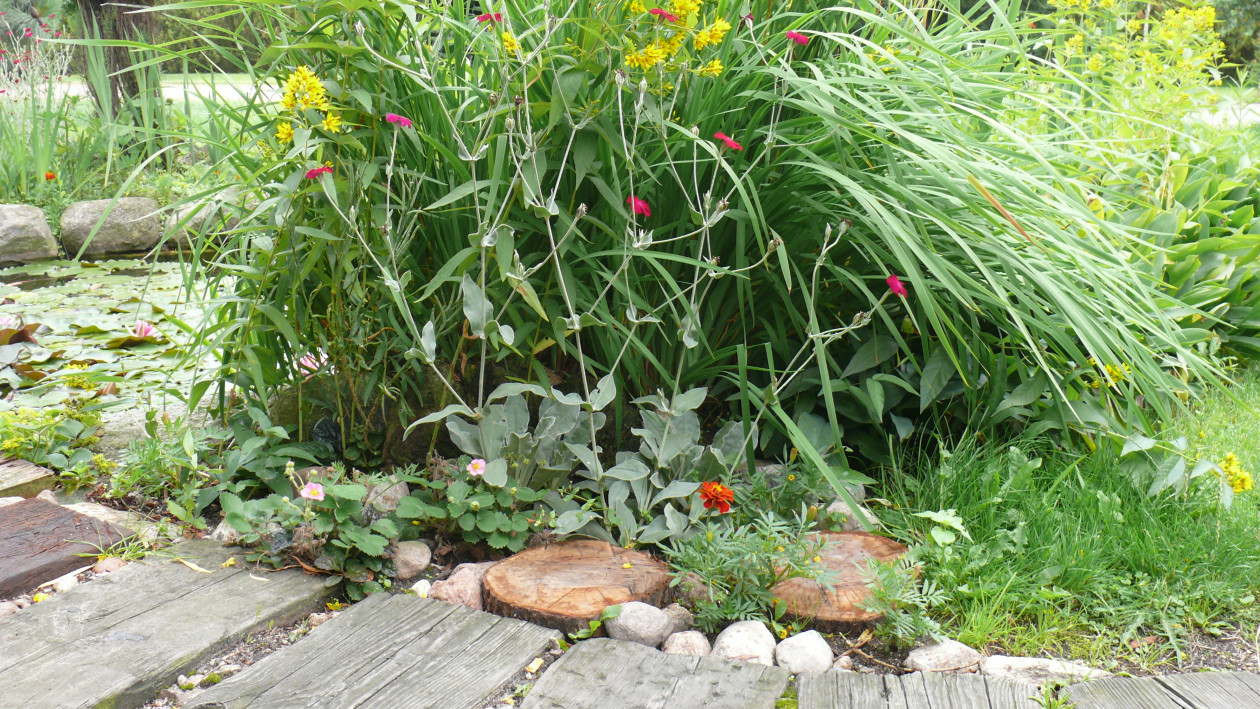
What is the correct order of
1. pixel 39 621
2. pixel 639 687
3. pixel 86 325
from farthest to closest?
1. pixel 86 325
2. pixel 39 621
3. pixel 639 687

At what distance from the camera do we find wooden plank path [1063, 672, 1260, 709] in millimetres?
1303

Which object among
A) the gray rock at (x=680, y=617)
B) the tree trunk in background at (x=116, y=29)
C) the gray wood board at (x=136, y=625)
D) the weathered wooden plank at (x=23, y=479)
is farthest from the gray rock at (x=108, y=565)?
the tree trunk in background at (x=116, y=29)

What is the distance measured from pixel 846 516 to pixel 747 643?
1.64 feet

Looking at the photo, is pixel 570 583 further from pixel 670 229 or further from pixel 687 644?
pixel 670 229

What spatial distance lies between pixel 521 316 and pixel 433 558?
541 mm

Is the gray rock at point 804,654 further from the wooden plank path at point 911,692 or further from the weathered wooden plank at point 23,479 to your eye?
the weathered wooden plank at point 23,479

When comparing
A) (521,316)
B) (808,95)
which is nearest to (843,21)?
(808,95)

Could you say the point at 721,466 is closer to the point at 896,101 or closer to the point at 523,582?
the point at 523,582

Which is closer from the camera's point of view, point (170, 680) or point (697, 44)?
point (170, 680)

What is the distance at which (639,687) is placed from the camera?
1.31 meters

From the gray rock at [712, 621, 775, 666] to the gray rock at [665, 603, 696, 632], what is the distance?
2.7 inches

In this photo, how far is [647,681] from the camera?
133cm

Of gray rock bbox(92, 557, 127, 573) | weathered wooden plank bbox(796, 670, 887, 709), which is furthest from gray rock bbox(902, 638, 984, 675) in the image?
gray rock bbox(92, 557, 127, 573)

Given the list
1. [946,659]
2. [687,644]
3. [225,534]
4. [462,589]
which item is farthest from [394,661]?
[946,659]
